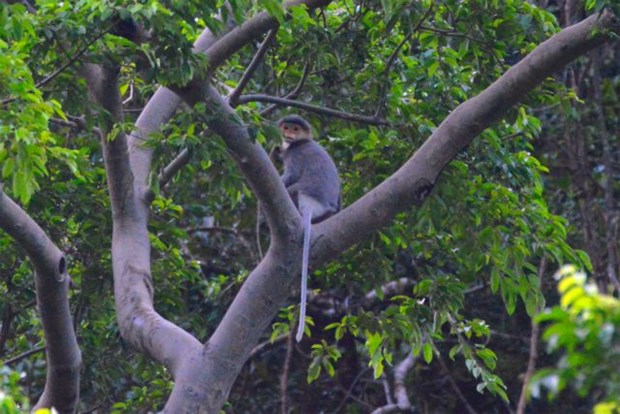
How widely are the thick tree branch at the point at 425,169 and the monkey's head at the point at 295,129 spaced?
2107 mm

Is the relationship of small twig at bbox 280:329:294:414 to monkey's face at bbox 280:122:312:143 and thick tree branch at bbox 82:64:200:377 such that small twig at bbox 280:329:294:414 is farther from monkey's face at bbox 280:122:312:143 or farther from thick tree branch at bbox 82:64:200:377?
thick tree branch at bbox 82:64:200:377

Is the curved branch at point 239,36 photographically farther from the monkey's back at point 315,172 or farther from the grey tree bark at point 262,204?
the monkey's back at point 315,172

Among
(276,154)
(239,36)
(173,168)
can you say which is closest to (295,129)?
(276,154)

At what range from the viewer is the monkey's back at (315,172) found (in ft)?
21.3

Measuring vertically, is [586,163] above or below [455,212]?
above

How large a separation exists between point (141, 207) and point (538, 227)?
1.88 m

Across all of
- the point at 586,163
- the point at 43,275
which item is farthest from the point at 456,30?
the point at 586,163

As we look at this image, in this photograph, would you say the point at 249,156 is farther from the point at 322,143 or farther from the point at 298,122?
the point at 322,143

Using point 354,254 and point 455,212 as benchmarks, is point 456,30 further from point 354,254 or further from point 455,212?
point 354,254

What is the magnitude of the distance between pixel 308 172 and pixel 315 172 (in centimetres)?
9

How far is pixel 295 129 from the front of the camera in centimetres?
682

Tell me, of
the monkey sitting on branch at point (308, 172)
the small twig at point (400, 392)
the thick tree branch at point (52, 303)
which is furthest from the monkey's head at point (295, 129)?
the thick tree branch at point (52, 303)

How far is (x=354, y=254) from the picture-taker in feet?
18.4

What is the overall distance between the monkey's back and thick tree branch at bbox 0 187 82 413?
79.8 inches
